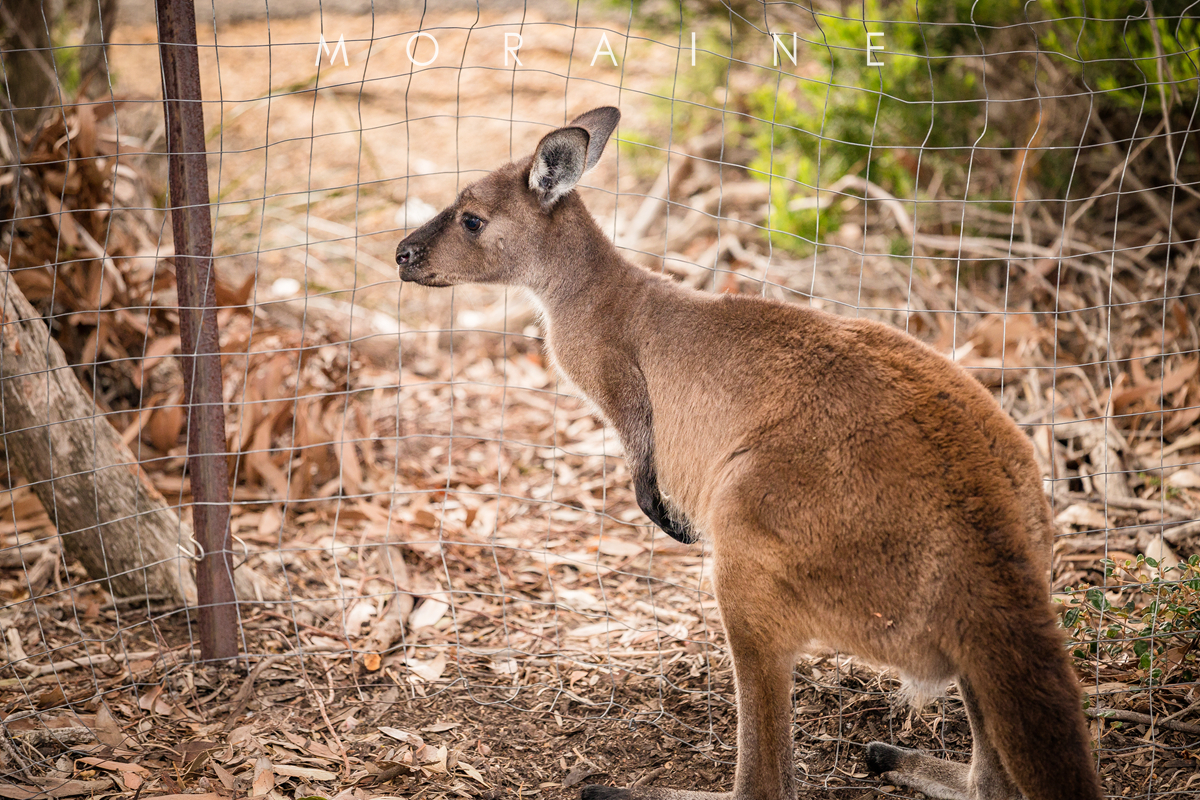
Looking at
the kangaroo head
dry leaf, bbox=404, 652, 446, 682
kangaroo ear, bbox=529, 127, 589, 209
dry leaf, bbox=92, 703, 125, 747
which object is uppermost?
kangaroo ear, bbox=529, 127, 589, 209

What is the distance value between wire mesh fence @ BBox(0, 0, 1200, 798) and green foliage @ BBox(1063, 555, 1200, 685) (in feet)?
0.07

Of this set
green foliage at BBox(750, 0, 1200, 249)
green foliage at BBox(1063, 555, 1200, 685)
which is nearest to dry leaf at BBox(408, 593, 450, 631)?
green foliage at BBox(1063, 555, 1200, 685)

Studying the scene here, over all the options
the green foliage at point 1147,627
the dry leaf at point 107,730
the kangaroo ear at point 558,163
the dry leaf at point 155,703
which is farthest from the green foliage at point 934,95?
the dry leaf at point 107,730

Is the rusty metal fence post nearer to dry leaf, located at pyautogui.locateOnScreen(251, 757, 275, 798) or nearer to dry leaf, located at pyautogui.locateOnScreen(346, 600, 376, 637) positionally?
dry leaf, located at pyautogui.locateOnScreen(346, 600, 376, 637)

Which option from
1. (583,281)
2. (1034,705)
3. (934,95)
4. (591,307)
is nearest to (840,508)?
(1034,705)

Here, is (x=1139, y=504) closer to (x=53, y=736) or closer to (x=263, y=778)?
(x=263, y=778)

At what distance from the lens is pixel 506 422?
6414 millimetres

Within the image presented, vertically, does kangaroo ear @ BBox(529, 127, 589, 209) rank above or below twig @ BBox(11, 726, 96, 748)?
above

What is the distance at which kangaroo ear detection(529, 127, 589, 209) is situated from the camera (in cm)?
372

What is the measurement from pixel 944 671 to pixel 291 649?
9.61 ft

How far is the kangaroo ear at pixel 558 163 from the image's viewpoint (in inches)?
146

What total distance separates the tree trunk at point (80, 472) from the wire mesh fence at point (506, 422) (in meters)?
0.02

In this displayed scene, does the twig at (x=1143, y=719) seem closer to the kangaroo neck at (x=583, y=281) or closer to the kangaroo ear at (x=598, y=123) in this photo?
the kangaroo neck at (x=583, y=281)

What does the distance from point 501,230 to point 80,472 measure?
2144mm
